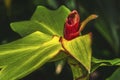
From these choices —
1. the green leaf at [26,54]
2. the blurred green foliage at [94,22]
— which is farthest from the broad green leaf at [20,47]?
the blurred green foliage at [94,22]

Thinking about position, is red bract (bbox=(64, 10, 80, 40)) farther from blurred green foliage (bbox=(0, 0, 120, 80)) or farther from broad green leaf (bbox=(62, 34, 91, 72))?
blurred green foliage (bbox=(0, 0, 120, 80))

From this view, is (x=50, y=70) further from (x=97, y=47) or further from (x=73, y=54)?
(x=73, y=54)

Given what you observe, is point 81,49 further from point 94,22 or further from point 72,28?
point 94,22

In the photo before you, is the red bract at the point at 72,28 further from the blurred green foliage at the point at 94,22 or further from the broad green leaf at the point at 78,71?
the blurred green foliage at the point at 94,22

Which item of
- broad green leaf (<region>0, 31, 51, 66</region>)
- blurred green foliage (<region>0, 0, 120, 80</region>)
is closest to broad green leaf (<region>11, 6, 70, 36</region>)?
broad green leaf (<region>0, 31, 51, 66</region>)

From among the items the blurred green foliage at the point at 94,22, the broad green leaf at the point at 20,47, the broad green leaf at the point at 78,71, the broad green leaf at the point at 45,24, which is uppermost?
the broad green leaf at the point at 20,47

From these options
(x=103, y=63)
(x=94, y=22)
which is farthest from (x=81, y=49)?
(x=94, y=22)
